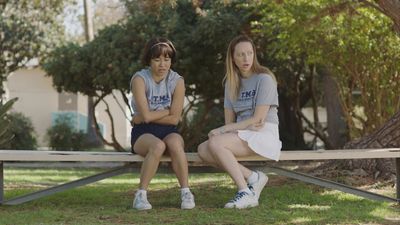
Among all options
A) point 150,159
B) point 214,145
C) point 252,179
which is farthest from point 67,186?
point 252,179

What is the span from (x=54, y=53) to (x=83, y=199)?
33.8 ft

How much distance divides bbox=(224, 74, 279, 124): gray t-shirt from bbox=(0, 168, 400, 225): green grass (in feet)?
2.67

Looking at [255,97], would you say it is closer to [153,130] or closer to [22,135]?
[153,130]

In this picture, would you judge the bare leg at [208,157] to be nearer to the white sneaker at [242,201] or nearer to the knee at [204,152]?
the knee at [204,152]

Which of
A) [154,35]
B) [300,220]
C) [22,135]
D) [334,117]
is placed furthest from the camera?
[22,135]

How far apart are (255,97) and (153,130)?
939 mm

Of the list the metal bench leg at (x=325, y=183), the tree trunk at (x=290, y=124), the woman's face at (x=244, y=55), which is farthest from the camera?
the tree trunk at (x=290, y=124)

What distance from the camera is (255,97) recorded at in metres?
6.27

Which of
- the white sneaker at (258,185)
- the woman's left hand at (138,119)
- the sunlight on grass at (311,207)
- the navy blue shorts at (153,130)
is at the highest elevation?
the woman's left hand at (138,119)

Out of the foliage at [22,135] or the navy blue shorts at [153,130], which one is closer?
the navy blue shorts at [153,130]

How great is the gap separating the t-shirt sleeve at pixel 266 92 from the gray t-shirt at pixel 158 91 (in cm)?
75

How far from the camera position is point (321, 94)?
19000 mm

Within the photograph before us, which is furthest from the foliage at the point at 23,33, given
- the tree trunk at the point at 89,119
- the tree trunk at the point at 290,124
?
the tree trunk at the point at 290,124

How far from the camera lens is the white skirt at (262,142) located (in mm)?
6047
